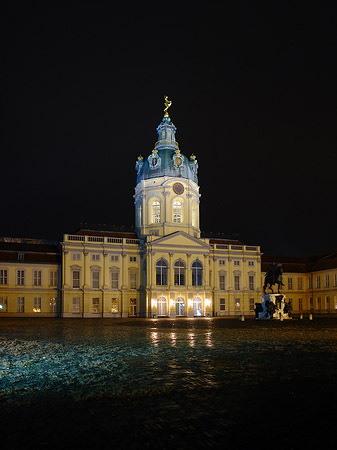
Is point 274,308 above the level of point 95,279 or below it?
below

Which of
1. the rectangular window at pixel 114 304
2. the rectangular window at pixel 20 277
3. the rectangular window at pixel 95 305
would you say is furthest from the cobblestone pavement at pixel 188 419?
the rectangular window at pixel 20 277

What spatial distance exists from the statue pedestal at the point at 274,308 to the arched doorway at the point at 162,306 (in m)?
18.1

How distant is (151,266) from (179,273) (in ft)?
14.8

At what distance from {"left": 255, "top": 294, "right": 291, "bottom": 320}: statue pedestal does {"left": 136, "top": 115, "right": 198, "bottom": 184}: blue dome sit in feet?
90.7

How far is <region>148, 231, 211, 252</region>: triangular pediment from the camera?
2623 inches

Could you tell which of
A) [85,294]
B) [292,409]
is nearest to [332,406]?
[292,409]

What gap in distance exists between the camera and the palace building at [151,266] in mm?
65312

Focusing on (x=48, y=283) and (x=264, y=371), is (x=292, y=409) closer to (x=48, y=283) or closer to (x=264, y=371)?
(x=264, y=371)

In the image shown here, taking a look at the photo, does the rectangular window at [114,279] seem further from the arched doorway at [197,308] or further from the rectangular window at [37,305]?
the arched doorway at [197,308]

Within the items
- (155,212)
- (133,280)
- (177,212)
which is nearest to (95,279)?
(133,280)

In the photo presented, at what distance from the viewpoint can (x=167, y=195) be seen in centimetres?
7038

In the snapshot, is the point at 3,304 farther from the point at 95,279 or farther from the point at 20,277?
the point at 95,279

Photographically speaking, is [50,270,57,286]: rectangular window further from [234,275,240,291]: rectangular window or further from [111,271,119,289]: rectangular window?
[234,275,240,291]: rectangular window

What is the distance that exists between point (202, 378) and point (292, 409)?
3.65 meters
